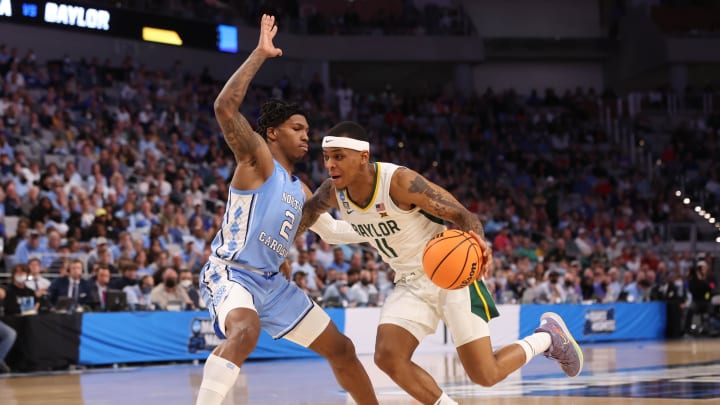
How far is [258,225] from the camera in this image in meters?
7.19

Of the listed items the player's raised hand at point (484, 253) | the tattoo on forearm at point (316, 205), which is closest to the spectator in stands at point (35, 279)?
the tattoo on forearm at point (316, 205)

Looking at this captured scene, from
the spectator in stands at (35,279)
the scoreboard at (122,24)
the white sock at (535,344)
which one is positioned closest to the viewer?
the white sock at (535,344)

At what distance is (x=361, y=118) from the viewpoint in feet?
101

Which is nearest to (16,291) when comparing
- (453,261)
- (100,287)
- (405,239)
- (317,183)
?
(100,287)

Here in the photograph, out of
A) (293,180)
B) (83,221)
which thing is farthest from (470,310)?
(83,221)

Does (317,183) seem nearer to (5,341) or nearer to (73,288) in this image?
(73,288)

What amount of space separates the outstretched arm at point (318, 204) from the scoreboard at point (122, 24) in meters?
14.0

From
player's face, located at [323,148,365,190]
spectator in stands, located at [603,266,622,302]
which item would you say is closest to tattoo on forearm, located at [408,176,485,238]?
player's face, located at [323,148,365,190]

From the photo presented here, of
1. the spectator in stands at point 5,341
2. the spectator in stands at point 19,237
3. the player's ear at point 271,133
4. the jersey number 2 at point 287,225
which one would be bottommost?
the spectator in stands at point 5,341

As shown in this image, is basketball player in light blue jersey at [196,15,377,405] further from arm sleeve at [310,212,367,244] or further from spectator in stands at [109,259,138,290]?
spectator in stands at [109,259,138,290]

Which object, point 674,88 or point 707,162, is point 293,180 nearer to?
point 707,162

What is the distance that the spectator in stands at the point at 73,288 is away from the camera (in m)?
15.9

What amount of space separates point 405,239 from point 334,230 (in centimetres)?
73

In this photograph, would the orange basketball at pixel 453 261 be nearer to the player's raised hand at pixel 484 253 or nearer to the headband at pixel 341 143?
the player's raised hand at pixel 484 253
